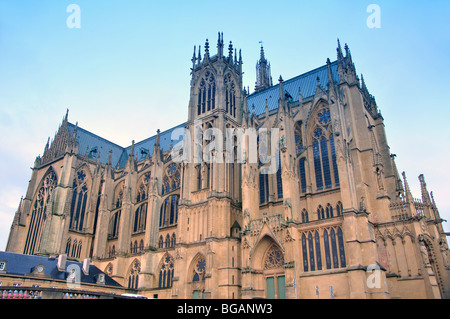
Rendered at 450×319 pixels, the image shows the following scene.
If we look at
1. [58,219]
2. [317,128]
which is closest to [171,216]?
[58,219]

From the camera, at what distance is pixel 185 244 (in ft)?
130

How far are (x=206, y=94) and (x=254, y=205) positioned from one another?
16.6m

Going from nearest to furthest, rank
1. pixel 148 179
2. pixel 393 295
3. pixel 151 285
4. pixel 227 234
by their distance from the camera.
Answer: pixel 393 295, pixel 227 234, pixel 151 285, pixel 148 179

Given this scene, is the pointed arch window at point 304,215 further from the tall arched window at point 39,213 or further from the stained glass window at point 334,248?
the tall arched window at point 39,213

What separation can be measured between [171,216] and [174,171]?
6264mm

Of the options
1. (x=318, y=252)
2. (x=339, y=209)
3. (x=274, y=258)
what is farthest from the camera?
(x=339, y=209)

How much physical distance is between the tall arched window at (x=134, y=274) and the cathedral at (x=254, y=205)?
0.18 metres

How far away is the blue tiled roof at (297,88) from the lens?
44.5 m

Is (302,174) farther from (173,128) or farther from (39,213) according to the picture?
(39,213)

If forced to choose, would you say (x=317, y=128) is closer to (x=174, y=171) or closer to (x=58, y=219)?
(x=174, y=171)

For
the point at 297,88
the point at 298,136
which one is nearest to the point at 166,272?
the point at 298,136

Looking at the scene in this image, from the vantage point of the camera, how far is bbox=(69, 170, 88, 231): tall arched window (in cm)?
5441

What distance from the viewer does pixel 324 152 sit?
Result: 38.1 meters

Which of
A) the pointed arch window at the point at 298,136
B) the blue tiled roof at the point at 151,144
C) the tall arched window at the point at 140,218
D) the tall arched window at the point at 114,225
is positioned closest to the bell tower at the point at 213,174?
the pointed arch window at the point at 298,136
